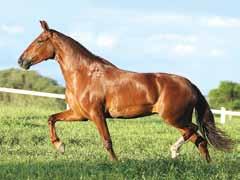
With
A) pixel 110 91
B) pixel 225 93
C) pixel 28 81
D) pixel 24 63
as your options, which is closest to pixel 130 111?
pixel 110 91

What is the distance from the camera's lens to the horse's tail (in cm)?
1308

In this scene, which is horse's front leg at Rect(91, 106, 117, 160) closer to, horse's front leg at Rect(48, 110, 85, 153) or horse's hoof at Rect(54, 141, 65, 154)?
horse's front leg at Rect(48, 110, 85, 153)

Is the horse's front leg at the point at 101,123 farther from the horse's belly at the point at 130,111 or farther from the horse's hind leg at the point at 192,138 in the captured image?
the horse's hind leg at the point at 192,138

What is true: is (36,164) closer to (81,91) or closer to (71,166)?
(71,166)

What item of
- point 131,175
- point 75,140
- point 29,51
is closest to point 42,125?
point 75,140

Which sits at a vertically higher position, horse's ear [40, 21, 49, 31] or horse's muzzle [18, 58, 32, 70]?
horse's ear [40, 21, 49, 31]

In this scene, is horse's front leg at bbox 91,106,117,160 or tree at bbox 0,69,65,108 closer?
horse's front leg at bbox 91,106,117,160

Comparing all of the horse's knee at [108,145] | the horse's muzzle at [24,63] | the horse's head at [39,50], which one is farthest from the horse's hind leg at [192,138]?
the horse's muzzle at [24,63]

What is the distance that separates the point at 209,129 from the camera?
13.2m

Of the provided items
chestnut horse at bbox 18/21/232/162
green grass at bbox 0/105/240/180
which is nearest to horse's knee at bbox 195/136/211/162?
Answer: chestnut horse at bbox 18/21/232/162

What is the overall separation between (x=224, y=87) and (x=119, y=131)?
32316mm

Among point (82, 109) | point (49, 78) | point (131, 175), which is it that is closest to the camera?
point (131, 175)

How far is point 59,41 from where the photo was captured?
42.0ft

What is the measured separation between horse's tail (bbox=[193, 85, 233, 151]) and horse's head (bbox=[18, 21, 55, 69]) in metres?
2.73
